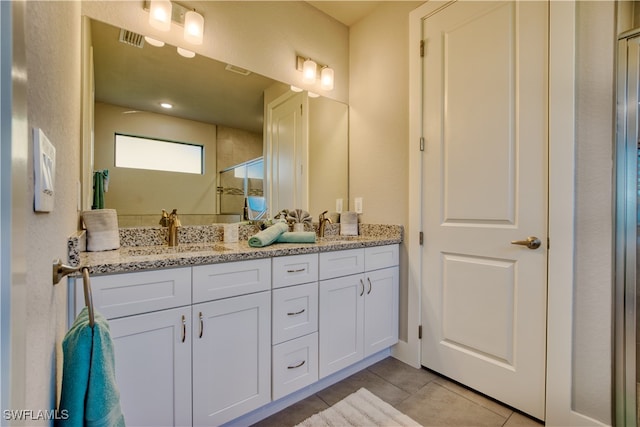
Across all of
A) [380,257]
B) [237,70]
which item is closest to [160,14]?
[237,70]

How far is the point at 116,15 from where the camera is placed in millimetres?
1484

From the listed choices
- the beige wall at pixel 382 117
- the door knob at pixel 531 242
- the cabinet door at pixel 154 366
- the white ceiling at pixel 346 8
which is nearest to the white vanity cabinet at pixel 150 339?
the cabinet door at pixel 154 366

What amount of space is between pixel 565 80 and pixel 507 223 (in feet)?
2.44

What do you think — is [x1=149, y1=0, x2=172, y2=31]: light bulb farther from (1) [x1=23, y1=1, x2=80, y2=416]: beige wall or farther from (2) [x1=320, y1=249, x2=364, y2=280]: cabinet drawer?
(2) [x1=320, y1=249, x2=364, y2=280]: cabinet drawer

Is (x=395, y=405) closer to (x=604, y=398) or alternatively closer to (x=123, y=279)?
(x=604, y=398)

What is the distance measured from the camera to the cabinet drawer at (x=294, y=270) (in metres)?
1.46

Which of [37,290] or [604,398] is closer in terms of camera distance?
[37,290]

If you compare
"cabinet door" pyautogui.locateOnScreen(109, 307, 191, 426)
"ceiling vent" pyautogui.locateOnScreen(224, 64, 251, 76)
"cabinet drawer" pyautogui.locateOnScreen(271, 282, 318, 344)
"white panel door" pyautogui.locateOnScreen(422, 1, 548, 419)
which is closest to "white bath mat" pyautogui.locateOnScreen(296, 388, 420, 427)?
"cabinet drawer" pyautogui.locateOnScreen(271, 282, 318, 344)

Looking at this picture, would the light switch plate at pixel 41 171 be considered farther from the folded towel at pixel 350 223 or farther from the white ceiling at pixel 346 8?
the white ceiling at pixel 346 8

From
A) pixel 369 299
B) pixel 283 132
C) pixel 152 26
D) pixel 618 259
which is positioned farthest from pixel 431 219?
pixel 152 26

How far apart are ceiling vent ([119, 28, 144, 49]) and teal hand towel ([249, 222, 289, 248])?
1.22 m

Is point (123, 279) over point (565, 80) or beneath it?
beneath

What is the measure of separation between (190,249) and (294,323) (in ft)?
2.18

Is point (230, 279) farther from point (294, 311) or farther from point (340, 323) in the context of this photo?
point (340, 323)
